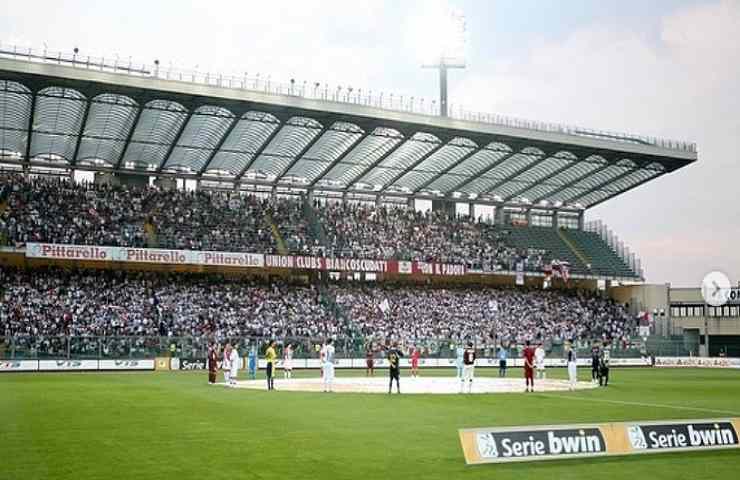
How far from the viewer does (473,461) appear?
14562 millimetres

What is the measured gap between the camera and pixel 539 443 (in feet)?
49.4

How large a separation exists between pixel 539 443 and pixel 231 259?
51.3m

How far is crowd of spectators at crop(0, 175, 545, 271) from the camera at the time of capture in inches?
2378

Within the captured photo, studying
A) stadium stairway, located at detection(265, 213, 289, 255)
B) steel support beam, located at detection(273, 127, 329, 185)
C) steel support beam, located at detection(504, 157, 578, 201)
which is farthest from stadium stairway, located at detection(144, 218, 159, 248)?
steel support beam, located at detection(504, 157, 578, 201)

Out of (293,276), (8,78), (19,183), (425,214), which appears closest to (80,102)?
(8,78)

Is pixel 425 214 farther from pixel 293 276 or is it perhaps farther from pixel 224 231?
pixel 224 231

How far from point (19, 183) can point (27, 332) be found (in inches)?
618

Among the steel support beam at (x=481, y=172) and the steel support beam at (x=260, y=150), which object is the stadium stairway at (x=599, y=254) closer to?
the steel support beam at (x=481, y=172)

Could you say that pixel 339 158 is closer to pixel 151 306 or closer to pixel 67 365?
pixel 151 306

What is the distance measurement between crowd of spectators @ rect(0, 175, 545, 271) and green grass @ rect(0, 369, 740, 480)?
90.5 ft

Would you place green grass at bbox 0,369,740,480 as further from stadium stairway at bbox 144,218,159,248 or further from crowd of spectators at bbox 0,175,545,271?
stadium stairway at bbox 144,218,159,248

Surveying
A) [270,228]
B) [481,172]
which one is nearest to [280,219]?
[270,228]

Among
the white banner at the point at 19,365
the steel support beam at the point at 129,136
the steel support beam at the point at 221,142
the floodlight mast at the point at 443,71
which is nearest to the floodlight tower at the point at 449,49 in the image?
the floodlight mast at the point at 443,71

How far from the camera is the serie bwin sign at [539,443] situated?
1477 cm
